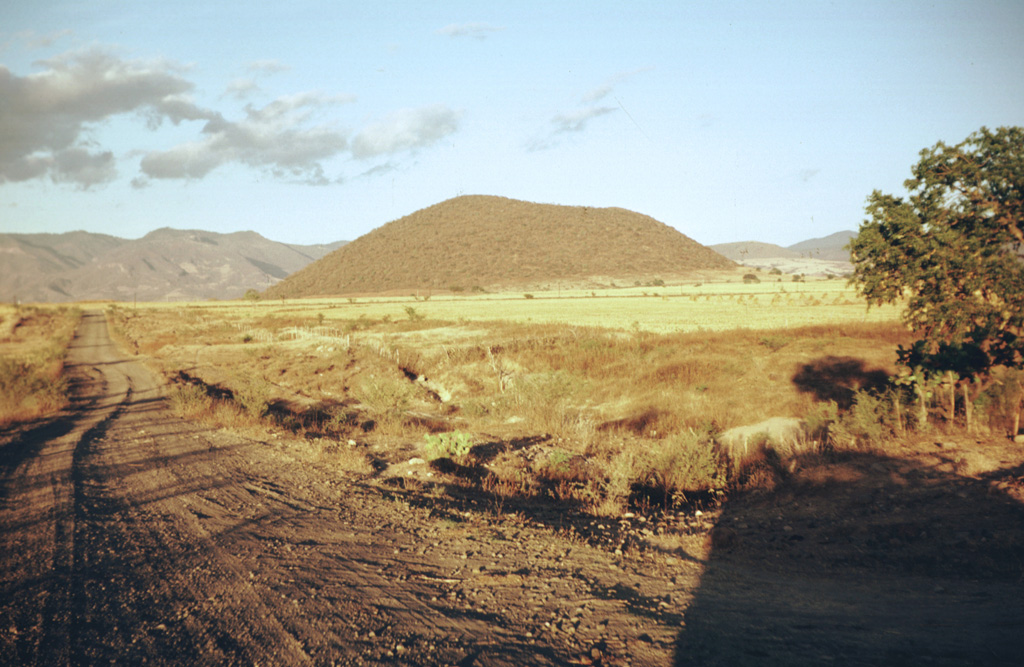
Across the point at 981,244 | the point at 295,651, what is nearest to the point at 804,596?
the point at 295,651

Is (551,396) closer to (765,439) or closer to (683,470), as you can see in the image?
(765,439)

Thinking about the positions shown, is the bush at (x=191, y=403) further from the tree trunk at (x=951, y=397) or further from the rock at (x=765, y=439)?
the tree trunk at (x=951, y=397)

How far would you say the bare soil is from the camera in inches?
154

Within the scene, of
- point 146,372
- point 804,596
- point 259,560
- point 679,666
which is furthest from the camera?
point 146,372

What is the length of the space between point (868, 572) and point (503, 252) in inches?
4939

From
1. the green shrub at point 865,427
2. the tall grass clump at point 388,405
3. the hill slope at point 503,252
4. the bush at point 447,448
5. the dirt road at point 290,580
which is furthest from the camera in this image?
the hill slope at point 503,252

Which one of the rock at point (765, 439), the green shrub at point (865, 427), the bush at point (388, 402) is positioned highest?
the green shrub at point (865, 427)

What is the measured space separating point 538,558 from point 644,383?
37.8ft

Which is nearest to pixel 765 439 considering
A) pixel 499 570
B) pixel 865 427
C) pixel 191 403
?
pixel 865 427

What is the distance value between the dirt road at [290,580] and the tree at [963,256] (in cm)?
732

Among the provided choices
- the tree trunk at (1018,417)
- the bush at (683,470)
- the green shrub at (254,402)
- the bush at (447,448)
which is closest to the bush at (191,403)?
the green shrub at (254,402)

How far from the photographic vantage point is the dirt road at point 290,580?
12.8ft

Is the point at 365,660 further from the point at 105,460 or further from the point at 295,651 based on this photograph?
the point at 105,460

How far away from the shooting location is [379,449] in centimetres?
1057
